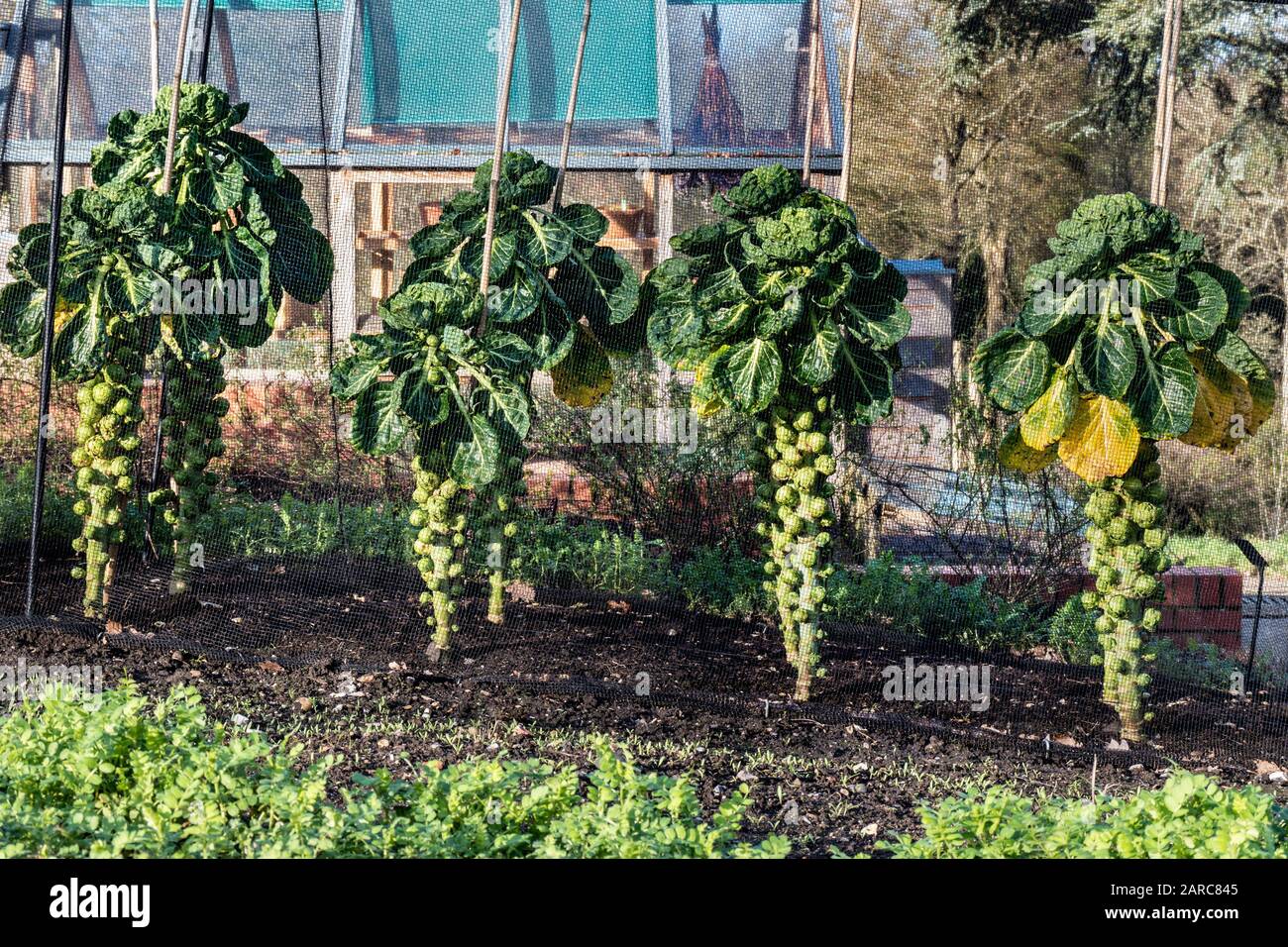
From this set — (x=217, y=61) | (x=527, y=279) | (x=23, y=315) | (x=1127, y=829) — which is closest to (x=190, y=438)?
(x=23, y=315)

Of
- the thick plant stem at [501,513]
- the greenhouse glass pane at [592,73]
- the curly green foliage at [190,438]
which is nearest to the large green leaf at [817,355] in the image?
the thick plant stem at [501,513]

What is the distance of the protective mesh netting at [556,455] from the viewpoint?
186 inches

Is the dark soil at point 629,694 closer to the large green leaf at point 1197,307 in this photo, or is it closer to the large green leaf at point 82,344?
the large green leaf at point 82,344

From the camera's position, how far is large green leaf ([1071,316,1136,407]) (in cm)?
400

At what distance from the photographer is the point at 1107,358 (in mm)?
4039

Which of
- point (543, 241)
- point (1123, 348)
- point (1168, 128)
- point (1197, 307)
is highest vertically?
point (1168, 128)

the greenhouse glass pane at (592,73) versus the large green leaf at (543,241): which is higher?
the greenhouse glass pane at (592,73)

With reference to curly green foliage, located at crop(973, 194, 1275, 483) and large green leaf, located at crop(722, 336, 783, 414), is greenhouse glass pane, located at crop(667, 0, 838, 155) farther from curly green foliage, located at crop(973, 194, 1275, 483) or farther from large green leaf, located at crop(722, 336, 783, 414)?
curly green foliage, located at crop(973, 194, 1275, 483)

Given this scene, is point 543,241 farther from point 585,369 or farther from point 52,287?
point 52,287

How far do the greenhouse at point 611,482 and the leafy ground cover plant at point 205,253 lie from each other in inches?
0.7

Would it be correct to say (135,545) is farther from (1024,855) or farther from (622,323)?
(1024,855)

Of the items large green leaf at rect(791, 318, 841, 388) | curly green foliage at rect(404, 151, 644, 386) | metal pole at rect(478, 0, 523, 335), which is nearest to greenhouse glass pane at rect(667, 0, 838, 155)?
curly green foliage at rect(404, 151, 644, 386)

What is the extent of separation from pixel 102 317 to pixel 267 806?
2.28 m

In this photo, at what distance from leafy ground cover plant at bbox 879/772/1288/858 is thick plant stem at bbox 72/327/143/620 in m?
3.08
